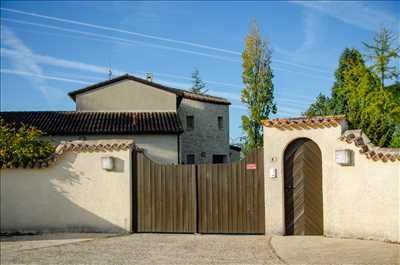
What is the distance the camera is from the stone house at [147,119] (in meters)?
29.4

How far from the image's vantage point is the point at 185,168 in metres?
12.8

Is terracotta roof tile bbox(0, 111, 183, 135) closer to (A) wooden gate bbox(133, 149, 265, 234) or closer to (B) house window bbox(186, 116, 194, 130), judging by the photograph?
(B) house window bbox(186, 116, 194, 130)

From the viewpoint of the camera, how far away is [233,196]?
1248 cm

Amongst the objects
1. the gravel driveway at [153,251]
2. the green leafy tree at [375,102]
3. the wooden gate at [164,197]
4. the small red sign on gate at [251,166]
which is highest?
the green leafy tree at [375,102]

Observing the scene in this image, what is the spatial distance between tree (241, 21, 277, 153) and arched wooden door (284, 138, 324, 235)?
29541mm

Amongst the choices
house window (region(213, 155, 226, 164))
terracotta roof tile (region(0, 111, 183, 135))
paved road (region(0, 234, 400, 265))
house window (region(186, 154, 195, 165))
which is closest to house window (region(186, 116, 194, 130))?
house window (region(186, 154, 195, 165))

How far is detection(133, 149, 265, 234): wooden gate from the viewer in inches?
487

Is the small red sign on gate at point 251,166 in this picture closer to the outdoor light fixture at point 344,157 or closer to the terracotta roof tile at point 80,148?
the outdoor light fixture at point 344,157

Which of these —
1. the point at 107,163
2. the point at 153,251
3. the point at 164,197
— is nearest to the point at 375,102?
the point at 164,197

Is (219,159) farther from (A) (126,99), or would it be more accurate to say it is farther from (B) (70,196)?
(B) (70,196)

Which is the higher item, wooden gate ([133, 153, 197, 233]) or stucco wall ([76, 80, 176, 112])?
stucco wall ([76, 80, 176, 112])

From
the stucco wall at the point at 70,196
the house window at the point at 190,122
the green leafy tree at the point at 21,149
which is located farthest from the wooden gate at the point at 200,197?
the house window at the point at 190,122

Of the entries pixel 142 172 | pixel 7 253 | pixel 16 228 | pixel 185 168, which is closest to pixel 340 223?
pixel 185 168

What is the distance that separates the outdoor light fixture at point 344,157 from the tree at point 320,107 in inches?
808
